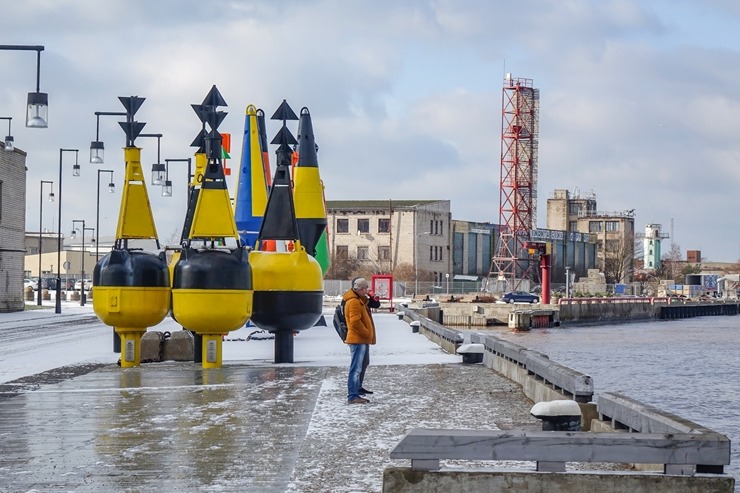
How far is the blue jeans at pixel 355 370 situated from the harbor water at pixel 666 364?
4.17 m

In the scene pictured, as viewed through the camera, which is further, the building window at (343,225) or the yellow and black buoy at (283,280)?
the building window at (343,225)

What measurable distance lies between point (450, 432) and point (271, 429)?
5239mm

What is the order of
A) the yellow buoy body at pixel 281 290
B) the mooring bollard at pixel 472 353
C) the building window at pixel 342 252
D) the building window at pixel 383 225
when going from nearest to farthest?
the yellow buoy body at pixel 281 290 < the mooring bollard at pixel 472 353 < the building window at pixel 342 252 < the building window at pixel 383 225

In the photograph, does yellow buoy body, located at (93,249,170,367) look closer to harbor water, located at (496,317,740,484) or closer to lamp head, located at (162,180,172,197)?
harbor water, located at (496,317,740,484)

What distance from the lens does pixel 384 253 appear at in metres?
119

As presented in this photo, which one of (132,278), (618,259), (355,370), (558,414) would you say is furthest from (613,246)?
(558,414)

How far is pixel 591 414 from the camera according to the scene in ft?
48.3

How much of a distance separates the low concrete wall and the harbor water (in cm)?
879

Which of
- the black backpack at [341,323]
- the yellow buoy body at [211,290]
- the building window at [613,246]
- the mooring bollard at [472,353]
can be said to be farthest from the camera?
the building window at [613,246]

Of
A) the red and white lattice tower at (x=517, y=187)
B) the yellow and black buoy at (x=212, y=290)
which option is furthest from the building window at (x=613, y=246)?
the yellow and black buoy at (x=212, y=290)

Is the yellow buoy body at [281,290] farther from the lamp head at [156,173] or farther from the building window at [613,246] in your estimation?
the building window at [613,246]

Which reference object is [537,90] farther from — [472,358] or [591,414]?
[591,414]

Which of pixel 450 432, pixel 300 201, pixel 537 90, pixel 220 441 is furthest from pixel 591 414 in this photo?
pixel 537 90

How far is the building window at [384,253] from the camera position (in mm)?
118125
